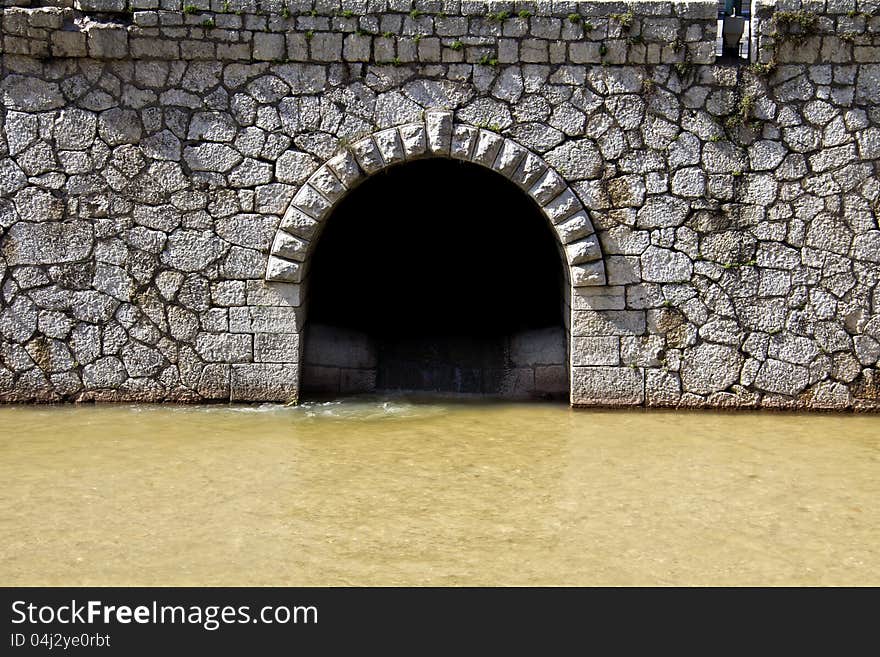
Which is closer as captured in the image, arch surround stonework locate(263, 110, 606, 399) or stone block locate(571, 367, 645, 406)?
arch surround stonework locate(263, 110, 606, 399)

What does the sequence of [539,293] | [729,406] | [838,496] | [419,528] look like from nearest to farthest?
[419,528] → [838,496] → [729,406] → [539,293]

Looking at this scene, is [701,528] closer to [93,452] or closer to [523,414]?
[523,414]

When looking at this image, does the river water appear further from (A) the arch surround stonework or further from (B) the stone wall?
(A) the arch surround stonework

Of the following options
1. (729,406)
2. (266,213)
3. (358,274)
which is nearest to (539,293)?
(358,274)

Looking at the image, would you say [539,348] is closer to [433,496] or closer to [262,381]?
[262,381]

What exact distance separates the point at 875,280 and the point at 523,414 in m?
3.05

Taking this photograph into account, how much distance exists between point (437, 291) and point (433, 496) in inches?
186

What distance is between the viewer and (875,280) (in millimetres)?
7984

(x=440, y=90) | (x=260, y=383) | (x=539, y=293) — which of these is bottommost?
(x=260, y=383)

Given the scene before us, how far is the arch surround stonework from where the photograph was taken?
25.8 ft

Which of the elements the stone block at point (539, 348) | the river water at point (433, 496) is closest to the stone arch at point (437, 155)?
the stone block at point (539, 348)

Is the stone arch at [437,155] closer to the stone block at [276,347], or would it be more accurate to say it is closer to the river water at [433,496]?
the stone block at [276,347]

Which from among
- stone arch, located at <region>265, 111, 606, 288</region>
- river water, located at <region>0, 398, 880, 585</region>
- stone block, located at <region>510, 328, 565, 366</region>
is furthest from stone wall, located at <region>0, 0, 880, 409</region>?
stone block, located at <region>510, 328, 565, 366</region>

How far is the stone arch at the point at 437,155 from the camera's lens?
7.86 meters
